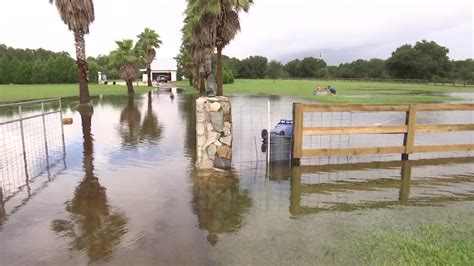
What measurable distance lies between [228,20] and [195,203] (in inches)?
655

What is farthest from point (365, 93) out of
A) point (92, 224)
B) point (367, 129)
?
point (92, 224)

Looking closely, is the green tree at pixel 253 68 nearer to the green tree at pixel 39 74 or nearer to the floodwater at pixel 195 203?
the green tree at pixel 39 74

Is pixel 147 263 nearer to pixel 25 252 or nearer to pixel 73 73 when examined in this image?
pixel 25 252

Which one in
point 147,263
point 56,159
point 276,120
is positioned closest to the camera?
point 147,263

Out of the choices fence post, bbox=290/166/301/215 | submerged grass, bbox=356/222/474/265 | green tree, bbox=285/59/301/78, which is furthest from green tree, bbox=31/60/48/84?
submerged grass, bbox=356/222/474/265

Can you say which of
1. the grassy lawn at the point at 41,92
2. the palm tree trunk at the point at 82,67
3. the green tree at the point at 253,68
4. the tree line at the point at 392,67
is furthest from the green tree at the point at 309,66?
the palm tree trunk at the point at 82,67

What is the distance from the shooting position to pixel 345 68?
118 metres

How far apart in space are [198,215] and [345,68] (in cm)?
11956

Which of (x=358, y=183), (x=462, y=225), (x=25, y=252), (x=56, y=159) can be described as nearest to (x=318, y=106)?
(x=358, y=183)

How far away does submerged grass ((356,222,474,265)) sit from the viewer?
4.62 meters

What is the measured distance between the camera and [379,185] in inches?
318

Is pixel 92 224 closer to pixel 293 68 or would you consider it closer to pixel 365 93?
pixel 365 93

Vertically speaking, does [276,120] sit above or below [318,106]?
below

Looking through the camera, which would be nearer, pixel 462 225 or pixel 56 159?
pixel 462 225
